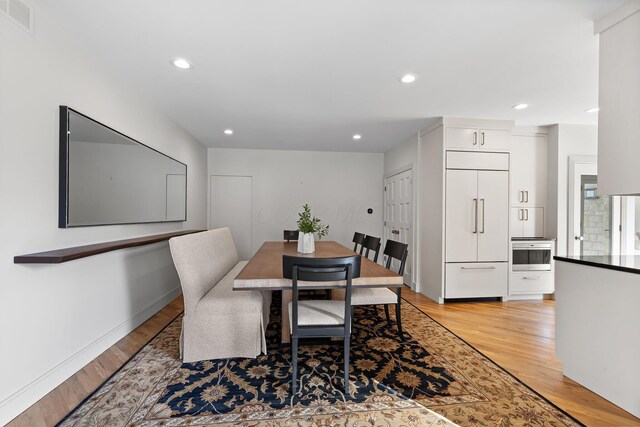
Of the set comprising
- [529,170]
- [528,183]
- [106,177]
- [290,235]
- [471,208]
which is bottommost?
[290,235]

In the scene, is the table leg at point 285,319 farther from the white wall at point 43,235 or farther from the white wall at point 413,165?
the white wall at point 413,165

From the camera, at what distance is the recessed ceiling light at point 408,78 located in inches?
96.3

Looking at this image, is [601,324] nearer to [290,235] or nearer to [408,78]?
[408,78]

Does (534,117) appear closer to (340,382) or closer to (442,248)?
(442,248)

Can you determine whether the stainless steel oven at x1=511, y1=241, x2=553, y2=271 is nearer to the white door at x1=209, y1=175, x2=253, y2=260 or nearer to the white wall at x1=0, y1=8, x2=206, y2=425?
the white door at x1=209, y1=175, x2=253, y2=260

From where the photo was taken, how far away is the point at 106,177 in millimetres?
2334

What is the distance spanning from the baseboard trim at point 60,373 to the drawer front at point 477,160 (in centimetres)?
408

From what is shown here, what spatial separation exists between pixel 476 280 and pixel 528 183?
1.71 metres

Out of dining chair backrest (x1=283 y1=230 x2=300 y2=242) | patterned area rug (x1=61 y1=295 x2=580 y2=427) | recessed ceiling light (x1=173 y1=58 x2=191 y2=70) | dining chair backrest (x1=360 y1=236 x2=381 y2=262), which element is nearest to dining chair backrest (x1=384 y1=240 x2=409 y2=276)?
dining chair backrest (x1=360 y1=236 x2=381 y2=262)

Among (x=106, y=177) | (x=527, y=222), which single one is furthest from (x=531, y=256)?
(x=106, y=177)

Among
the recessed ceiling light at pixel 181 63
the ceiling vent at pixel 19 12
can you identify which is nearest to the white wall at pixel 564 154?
the recessed ceiling light at pixel 181 63

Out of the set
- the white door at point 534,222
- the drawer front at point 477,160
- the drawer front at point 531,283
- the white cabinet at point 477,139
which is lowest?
the drawer front at point 531,283

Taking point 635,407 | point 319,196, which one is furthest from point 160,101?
point 635,407

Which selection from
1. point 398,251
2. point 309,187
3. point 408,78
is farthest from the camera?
point 309,187
